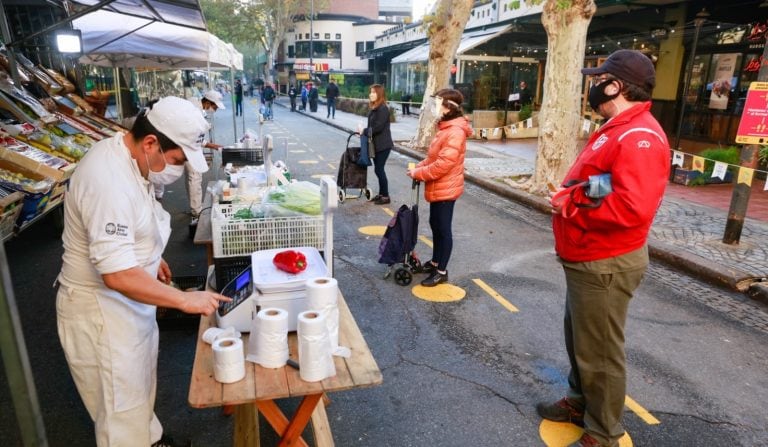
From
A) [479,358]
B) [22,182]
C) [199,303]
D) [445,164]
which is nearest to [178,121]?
[199,303]

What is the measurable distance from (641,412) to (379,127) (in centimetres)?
628

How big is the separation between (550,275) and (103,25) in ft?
33.5

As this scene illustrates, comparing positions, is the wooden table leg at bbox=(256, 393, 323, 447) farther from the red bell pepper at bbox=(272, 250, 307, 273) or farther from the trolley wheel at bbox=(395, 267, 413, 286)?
the trolley wheel at bbox=(395, 267, 413, 286)

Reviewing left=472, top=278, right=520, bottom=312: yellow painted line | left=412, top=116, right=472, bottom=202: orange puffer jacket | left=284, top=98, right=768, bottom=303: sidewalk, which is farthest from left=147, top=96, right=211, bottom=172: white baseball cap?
left=284, top=98, right=768, bottom=303: sidewalk

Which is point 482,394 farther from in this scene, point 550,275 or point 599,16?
point 599,16

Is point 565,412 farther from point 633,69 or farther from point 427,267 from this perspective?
point 427,267

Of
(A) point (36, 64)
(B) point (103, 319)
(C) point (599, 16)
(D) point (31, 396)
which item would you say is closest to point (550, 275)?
(B) point (103, 319)

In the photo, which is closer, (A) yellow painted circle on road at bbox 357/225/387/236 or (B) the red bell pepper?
(B) the red bell pepper

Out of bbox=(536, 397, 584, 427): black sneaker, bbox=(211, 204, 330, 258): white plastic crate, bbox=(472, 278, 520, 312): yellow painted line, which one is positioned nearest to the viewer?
bbox=(211, 204, 330, 258): white plastic crate

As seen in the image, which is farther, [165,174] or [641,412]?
[641,412]

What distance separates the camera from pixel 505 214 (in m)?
8.63

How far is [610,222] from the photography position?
2541mm

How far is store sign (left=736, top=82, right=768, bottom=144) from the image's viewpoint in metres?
5.92

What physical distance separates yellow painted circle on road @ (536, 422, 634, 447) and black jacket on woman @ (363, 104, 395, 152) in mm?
6194
